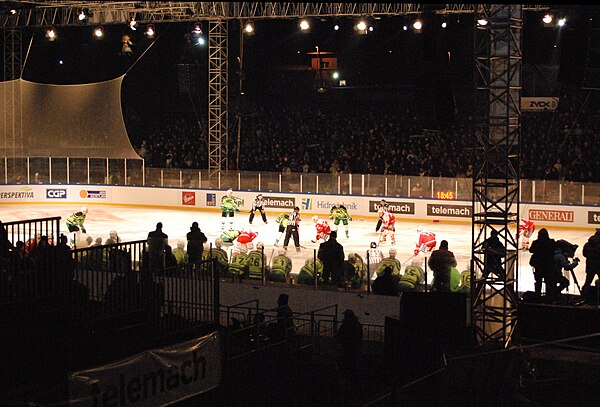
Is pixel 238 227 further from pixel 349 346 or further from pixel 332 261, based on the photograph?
pixel 349 346

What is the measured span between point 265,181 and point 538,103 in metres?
11.8

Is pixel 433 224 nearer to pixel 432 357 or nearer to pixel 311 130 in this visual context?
pixel 311 130

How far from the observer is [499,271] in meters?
15.4

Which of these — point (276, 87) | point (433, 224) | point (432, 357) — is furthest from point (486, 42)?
point (276, 87)

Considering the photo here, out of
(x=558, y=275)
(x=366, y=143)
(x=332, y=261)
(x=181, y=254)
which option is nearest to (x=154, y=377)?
(x=332, y=261)

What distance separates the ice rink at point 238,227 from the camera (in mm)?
25172

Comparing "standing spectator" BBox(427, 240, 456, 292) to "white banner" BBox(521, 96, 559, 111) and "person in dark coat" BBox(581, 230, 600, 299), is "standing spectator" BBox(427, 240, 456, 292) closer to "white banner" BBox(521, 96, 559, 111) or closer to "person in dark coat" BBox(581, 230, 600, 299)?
"person in dark coat" BBox(581, 230, 600, 299)

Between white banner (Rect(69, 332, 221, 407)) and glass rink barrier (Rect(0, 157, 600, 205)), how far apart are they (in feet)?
62.6

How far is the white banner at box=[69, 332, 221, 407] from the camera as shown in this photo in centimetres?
927

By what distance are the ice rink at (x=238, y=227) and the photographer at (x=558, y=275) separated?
344cm

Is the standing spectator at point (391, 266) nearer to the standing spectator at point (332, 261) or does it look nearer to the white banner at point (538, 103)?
the standing spectator at point (332, 261)

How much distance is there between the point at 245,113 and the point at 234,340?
92.1ft

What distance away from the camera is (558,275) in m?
15.6

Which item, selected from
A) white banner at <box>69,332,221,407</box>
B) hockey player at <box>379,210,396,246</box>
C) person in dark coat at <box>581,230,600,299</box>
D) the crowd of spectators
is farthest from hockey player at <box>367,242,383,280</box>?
the crowd of spectators
